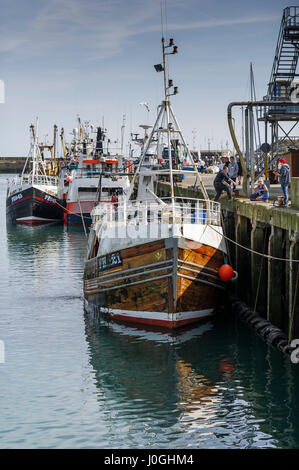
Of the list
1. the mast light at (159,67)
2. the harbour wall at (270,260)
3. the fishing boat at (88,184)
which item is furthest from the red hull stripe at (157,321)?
the fishing boat at (88,184)

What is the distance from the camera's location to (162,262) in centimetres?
1738

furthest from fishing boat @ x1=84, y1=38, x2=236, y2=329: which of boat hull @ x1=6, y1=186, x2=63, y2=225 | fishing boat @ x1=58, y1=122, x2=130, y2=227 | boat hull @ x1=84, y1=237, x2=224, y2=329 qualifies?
boat hull @ x1=6, y1=186, x2=63, y2=225

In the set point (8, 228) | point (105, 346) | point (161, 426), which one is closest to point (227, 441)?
point (161, 426)

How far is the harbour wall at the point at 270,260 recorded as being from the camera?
15383 mm

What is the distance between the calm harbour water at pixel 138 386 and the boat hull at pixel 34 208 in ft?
108

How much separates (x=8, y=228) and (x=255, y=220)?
36.8 metres

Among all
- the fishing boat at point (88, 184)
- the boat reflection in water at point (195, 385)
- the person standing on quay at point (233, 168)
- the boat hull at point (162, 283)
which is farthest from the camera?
the fishing boat at point (88, 184)

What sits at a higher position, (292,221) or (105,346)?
(292,221)

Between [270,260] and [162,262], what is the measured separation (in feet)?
9.68

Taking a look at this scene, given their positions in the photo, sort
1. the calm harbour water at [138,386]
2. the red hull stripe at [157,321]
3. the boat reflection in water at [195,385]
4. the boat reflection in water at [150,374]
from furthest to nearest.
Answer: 1. the red hull stripe at [157,321]
2. the boat reflection in water at [150,374]
3. the boat reflection in water at [195,385]
4. the calm harbour water at [138,386]

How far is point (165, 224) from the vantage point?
57.2 ft

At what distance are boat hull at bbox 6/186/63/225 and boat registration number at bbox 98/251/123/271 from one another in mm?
34742

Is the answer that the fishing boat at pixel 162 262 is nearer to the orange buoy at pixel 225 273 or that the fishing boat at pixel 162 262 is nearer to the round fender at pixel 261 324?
the orange buoy at pixel 225 273

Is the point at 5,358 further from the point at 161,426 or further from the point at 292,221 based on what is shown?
the point at 292,221
